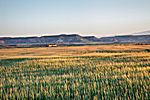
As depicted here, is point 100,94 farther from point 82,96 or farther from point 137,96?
point 137,96

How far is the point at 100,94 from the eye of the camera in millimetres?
12391

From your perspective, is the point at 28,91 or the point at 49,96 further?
the point at 28,91

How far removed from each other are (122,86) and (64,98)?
10.8ft

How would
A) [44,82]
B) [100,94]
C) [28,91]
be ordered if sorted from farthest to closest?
[44,82] → [28,91] → [100,94]

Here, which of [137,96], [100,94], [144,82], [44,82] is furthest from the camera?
[44,82]

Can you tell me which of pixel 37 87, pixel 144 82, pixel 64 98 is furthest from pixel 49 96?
pixel 144 82

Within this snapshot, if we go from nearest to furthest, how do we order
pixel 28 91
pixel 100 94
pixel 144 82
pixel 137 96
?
pixel 137 96 < pixel 100 94 < pixel 28 91 < pixel 144 82

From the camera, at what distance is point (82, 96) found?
1203 cm

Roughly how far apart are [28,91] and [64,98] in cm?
239

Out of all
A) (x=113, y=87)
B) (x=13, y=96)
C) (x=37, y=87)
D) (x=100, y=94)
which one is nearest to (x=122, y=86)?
(x=113, y=87)

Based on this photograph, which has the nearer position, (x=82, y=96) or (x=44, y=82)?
(x=82, y=96)

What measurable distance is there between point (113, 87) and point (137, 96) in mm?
2264

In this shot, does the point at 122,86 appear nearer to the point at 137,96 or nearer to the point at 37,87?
the point at 137,96

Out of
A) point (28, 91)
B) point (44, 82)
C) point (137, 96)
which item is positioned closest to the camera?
point (137, 96)
